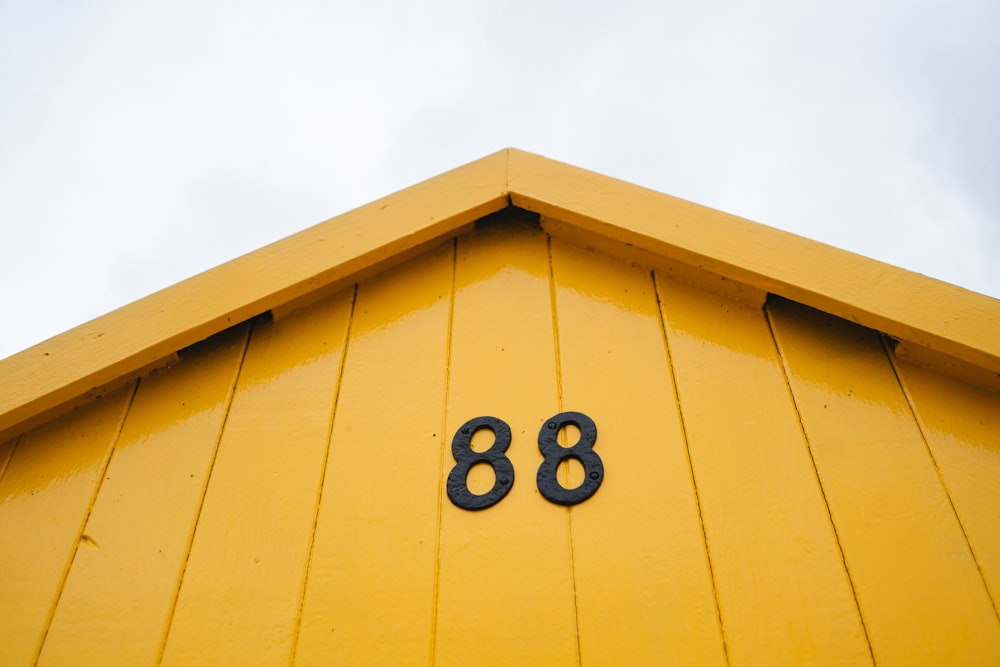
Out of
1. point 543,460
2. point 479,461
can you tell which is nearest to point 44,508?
point 479,461

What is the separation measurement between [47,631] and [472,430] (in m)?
0.79

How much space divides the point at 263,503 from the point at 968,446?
1.22 metres

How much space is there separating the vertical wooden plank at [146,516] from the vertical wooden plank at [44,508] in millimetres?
29

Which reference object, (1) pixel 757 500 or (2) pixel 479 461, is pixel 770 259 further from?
(2) pixel 479 461

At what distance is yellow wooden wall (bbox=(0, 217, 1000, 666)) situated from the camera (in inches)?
35.3

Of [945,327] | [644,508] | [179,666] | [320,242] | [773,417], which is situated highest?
[320,242]

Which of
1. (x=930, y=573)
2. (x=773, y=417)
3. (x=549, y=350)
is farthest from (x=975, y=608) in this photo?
(x=549, y=350)

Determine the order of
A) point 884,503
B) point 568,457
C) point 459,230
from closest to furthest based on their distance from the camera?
point 884,503 → point 568,457 → point 459,230

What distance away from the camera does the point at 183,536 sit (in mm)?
1104

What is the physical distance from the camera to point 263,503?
112 centimetres

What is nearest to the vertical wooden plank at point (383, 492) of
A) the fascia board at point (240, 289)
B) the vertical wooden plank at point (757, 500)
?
the fascia board at point (240, 289)

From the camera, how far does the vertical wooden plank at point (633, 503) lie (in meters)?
0.88

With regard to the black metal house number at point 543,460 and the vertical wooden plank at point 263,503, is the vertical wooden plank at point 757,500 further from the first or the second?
the vertical wooden plank at point 263,503

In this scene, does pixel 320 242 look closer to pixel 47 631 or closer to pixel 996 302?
pixel 47 631
